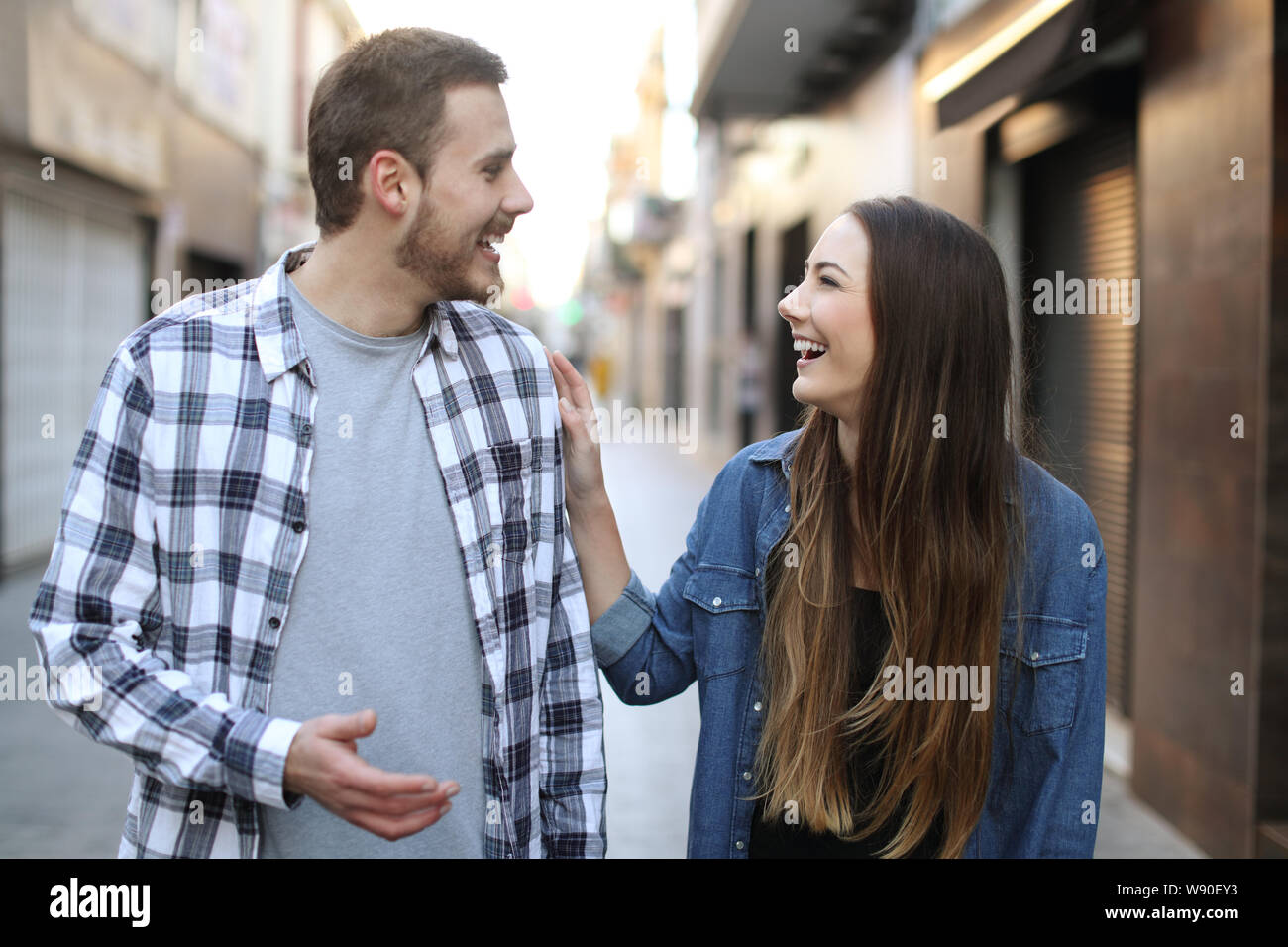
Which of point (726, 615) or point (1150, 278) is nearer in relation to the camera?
point (726, 615)

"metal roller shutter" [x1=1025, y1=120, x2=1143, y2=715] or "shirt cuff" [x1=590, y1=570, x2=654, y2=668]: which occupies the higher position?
"metal roller shutter" [x1=1025, y1=120, x2=1143, y2=715]

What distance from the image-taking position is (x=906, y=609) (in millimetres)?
1992

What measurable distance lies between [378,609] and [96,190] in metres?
10.4

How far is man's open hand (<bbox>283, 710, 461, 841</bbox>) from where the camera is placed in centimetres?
160

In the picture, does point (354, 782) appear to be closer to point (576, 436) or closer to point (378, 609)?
point (378, 609)

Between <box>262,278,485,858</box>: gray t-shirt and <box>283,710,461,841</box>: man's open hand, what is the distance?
21cm

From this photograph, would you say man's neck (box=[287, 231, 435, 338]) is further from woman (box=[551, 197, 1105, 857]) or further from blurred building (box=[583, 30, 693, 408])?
blurred building (box=[583, 30, 693, 408])

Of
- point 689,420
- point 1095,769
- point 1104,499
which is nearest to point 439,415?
point 1095,769

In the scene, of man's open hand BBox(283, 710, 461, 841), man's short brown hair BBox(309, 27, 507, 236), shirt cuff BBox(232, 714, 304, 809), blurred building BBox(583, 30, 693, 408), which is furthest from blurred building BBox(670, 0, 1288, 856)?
blurred building BBox(583, 30, 693, 408)

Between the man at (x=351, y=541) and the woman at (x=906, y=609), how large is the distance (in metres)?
0.32

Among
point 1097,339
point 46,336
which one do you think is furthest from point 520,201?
point 46,336

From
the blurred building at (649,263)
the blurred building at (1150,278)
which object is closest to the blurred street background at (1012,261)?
the blurred building at (1150,278)

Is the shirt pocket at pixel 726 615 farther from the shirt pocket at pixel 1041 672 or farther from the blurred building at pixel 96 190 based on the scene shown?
the blurred building at pixel 96 190
